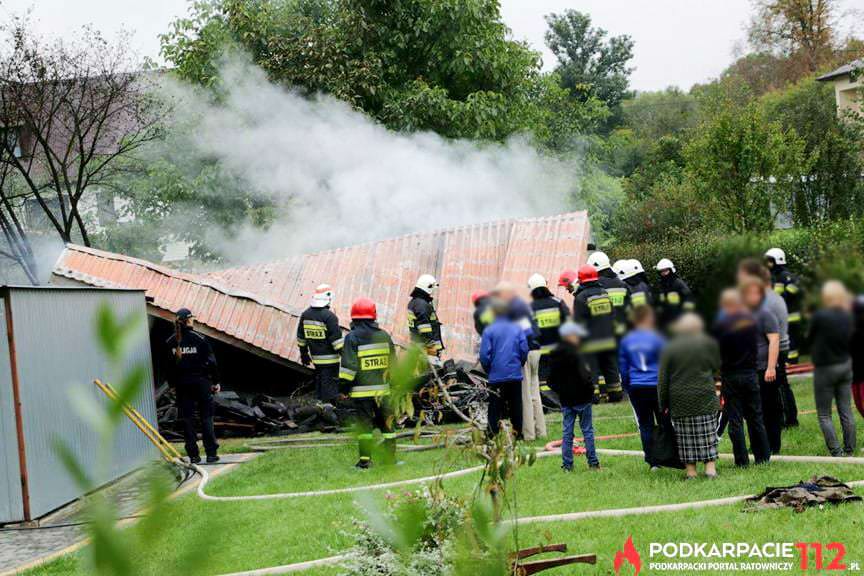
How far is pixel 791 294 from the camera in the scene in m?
1.01

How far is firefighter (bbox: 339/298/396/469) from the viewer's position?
1593mm

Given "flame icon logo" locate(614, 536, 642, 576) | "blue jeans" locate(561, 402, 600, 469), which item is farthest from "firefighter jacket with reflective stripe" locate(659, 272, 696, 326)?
"blue jeans" locate(561, 402, 600, 469)

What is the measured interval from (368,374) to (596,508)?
6.00 metres

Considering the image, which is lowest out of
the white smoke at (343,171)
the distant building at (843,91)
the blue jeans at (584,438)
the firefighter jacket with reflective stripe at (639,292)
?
the blue jeans at (584,438)

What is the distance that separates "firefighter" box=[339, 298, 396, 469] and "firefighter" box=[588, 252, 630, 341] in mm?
339

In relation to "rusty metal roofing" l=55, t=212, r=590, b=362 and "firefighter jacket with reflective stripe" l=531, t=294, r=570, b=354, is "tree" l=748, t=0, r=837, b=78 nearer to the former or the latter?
"firefighter jacket with reflective stripe" l=531, t=294, r=570, b=354

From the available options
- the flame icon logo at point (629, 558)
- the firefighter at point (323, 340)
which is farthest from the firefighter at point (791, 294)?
the firefighter at point (323, 340)

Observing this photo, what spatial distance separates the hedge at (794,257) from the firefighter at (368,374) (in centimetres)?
53

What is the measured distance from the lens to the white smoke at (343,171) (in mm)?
22328

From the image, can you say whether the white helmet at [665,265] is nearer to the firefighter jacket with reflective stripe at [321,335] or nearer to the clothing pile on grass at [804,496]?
the clothing pile on grass at [804,496]

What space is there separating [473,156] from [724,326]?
22.5 m

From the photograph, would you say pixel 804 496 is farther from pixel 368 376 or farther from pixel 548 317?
pixel 548 317

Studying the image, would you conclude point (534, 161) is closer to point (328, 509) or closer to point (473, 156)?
point (473, 156)

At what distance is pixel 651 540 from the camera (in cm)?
681
